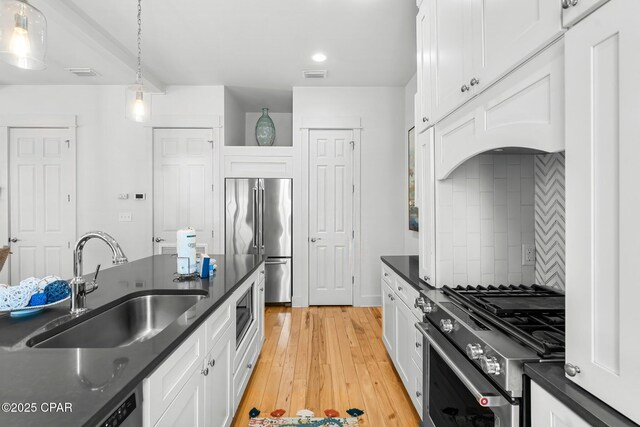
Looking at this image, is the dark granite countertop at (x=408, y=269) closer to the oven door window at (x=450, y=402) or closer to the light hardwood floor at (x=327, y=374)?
the oven door window at (x=450, y=402)

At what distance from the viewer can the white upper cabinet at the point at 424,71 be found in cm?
198

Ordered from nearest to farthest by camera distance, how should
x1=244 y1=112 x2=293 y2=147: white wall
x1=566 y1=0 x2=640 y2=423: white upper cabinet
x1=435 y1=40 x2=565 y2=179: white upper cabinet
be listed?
x1=566 y1=0 x2=640 y2=423: white upper cabinet
x1=435 y1=40 x2=565 y2=179: white upper cabinet
x1=244 y1=112 x2=293 y2=147: white wall

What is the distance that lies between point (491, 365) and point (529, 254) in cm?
102

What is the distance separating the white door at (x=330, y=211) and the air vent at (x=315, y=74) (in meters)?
0.70

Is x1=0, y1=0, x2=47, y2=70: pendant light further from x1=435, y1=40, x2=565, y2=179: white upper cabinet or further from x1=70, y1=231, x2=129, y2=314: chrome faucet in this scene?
x1=435, y1=40, x2=565, y2=179: white upper cabinet

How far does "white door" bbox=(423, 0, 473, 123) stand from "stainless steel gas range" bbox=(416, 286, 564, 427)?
2.96 feet

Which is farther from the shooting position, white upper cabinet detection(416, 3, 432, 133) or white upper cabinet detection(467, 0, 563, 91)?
white upper cabinet detection(416, 3, 432, 133)

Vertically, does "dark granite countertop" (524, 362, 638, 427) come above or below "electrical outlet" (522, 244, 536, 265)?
below

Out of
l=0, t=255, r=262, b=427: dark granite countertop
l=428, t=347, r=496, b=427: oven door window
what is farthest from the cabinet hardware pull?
l=0, t=255, r=262, b=427: dark granite countertop

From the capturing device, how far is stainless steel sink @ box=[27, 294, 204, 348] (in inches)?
50.4

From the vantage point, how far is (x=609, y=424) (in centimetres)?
69

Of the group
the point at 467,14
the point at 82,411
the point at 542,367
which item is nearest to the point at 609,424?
the point at 542,367

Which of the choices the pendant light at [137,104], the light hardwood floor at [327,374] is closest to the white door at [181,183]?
the light hardwood floor at [327,374]

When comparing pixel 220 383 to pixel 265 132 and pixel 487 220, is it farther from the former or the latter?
pixel 265 132
